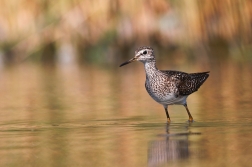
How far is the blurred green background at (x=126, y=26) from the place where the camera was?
18016mm

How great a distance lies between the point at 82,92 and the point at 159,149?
6885mm

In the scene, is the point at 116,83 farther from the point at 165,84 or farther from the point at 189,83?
the point at 165,84

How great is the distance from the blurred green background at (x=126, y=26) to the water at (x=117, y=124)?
1.44 metres

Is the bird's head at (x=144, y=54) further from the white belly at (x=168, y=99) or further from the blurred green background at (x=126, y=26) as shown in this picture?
the blurred green background at (x=126, y=26)

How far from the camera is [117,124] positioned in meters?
10.0

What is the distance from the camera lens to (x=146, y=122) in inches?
400

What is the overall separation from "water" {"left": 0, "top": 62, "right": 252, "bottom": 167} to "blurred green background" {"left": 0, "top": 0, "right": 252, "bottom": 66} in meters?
1.44

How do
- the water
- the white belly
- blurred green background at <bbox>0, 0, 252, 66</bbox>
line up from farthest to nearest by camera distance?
blurred green background at <bbox>0, 0, 252, 66</bbox>
the white belly
the water

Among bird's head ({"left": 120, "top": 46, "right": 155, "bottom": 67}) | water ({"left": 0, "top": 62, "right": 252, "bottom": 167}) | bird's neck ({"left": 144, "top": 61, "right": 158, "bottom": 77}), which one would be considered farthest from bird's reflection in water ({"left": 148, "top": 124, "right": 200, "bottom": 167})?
bird's head ({"left": 120, "top": 46, "right": 155, "bottom": 67})

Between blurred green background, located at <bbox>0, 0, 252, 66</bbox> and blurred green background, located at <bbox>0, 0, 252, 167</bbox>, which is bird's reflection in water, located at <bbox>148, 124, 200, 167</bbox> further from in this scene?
blurred green background, located at <bbox>0, 0, 252, 66</bbox>

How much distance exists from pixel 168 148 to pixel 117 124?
81.9 inches

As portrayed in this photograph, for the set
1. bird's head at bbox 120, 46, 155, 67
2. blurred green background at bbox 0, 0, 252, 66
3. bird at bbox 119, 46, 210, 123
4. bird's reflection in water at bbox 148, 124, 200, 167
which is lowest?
bird's reflection in water at bbox 148, 124, 200, 167

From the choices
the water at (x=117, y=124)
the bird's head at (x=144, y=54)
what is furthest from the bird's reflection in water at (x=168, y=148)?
the bird's head at (x=144, y=54)

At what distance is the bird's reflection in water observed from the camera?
7457 millimetres
